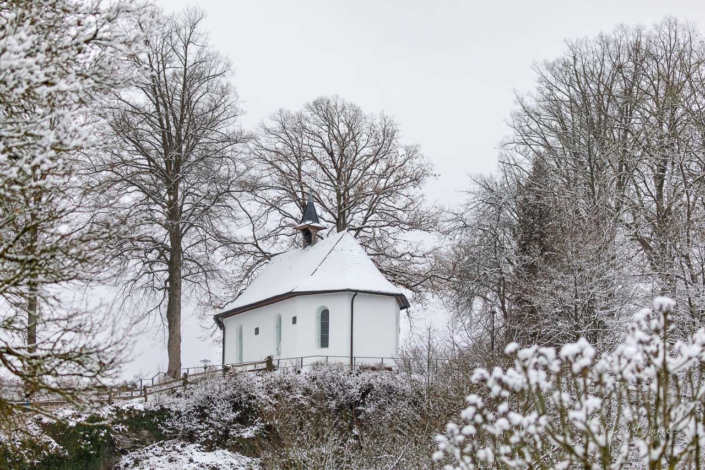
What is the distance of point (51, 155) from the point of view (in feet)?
23.5

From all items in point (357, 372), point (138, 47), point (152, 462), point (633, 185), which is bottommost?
point (152, 462)

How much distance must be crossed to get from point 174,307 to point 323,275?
242 inches

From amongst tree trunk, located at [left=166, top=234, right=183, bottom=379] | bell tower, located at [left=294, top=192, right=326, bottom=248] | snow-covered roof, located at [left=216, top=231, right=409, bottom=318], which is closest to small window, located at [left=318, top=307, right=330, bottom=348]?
snow-covered roof, located at [left=216, top=231, right=409, bottom=318]

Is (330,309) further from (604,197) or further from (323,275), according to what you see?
(604,197)

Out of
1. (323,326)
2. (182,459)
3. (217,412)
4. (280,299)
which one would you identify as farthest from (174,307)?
(182,459)

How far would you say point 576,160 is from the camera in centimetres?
2558

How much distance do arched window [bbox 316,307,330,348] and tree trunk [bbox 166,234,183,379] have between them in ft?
18.9

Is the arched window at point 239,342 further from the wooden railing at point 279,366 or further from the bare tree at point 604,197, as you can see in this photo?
the bare tree at point 604,197

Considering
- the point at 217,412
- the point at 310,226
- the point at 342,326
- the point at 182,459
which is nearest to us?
the point at 182,459

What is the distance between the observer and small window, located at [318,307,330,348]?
26.9 meters

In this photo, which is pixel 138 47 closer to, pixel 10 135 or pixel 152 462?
pixel 10 135

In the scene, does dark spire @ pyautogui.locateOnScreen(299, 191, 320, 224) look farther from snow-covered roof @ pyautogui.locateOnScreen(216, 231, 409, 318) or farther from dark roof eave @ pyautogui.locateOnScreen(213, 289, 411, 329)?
dark roof eave @ pyautogui.locateOnScreen(213, 289, 411, 329)

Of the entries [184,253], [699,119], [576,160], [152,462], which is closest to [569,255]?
[699,119]

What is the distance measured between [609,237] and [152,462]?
13.5 metres
